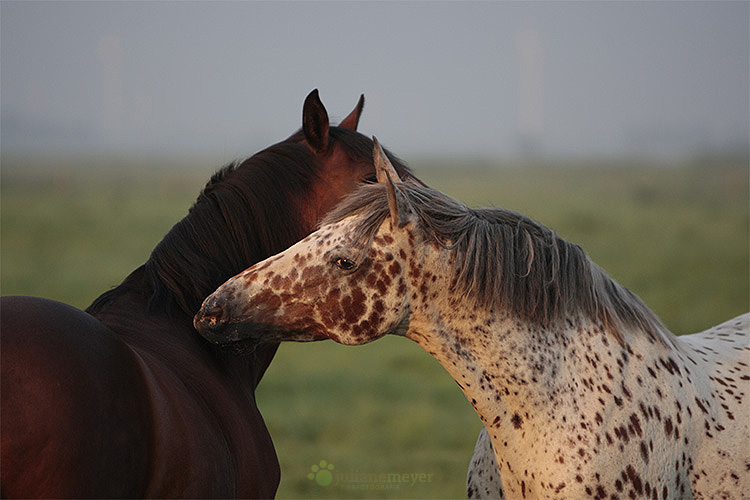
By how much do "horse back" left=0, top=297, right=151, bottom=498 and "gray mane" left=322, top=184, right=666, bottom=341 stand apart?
0.76 m

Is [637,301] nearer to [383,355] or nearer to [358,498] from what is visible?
[358,498]

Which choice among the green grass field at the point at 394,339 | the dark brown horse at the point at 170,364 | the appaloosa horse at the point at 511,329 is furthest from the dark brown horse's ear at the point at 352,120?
the appaloosa horse at the point at 511,329

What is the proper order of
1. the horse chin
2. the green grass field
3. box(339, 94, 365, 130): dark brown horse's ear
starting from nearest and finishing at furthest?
the horse chin → box(339, 94, 365, 130): dark brown horse's ear → the green grass field

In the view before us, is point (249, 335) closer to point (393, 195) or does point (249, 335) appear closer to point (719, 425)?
Answer: point (393, 195)

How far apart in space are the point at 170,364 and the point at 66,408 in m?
0.58

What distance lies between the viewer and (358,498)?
5.18 metres

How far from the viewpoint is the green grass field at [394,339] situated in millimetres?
6457

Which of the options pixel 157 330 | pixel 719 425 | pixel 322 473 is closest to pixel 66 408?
pixel 157 330

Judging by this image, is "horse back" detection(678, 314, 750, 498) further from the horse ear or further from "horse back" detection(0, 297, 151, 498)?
"horse back" detection(0, 297, 151, 498)

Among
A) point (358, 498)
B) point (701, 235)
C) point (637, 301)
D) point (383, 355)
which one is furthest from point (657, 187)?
point (637, 301)

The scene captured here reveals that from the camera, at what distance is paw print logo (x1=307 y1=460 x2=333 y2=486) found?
18.1ft

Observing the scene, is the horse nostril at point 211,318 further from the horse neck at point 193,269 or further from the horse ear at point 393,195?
the horse ear at point 393,195

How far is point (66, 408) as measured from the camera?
1.51 meters

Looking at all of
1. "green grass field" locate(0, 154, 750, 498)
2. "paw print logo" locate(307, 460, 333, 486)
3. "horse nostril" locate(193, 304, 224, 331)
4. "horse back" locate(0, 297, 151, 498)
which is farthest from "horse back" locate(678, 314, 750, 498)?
"paw print logo" locate(307, 460, 333, 486)
